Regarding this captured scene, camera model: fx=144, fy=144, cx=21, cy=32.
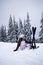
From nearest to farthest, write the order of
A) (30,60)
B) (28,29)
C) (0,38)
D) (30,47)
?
(30,60) → (30,47) → (28,29) → (0,38)

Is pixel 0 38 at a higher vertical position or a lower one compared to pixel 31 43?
lower

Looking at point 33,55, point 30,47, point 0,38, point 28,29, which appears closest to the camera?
point 33,55

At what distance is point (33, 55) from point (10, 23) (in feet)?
95.5

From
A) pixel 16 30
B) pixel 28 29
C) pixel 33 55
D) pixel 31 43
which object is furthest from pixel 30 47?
pixel 16 30

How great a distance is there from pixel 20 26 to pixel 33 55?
2907 centimetres

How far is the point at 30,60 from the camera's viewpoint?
5.93 meters

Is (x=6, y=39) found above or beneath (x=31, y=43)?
beneath

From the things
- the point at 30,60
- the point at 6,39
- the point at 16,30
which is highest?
the point at 30,60

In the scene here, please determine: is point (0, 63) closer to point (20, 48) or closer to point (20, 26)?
point (20, 48)

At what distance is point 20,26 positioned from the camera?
35469 mm

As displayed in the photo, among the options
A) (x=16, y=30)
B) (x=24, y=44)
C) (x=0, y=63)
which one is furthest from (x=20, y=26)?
(x=0, y=63)

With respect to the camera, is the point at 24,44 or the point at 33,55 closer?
the point at 33,55

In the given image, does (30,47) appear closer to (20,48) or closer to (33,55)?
(20,48)

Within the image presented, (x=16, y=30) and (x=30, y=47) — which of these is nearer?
(x=30, y=47)
